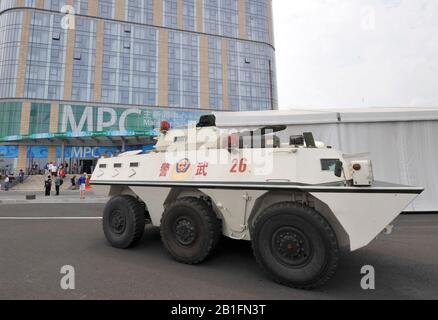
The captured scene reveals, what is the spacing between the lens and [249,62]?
5878 cm

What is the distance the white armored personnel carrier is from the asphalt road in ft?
0.92

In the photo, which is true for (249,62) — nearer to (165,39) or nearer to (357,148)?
(165,39)

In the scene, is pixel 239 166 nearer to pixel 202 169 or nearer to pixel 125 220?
pixel 202 169

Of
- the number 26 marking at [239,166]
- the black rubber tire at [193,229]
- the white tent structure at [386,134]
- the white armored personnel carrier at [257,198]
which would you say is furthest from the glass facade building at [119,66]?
the number 26 marking at [239,166]

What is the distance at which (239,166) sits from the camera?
12.0ft

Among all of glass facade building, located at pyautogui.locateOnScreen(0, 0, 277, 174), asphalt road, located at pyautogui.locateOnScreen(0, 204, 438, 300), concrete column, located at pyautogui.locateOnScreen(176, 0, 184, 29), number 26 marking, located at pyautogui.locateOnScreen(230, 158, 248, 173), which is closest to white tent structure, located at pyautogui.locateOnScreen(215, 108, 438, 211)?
asphalt road, located at pyautogui.locateOnScreen(0, 204, 438, 300)

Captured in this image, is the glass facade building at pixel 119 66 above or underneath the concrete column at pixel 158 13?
underneath

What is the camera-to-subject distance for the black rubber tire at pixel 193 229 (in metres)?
3.67

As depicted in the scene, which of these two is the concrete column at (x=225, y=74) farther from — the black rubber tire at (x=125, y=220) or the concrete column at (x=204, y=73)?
the black rubber tire at (x=125, y=220)

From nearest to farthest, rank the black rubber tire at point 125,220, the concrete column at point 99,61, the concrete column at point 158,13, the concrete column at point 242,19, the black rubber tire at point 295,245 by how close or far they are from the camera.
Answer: the black rubber tire at point 295,245, the black rubber tire at point 125,220, the concrete column at point 99,61, the concrete column at point 158,13, the concrete column at point 242,19

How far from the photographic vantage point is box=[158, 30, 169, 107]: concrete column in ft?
164

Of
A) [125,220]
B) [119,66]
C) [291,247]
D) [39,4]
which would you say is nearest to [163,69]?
[119,66]

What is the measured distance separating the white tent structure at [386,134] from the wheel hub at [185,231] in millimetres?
5546
